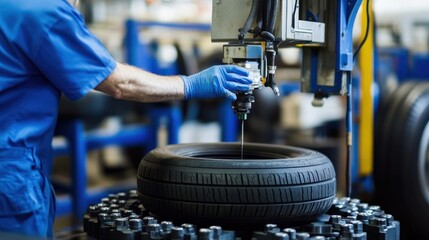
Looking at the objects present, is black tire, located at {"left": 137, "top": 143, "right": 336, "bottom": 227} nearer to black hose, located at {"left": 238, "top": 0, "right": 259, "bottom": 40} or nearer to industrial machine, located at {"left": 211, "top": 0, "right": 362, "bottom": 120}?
industrial machine, located at {"left": 211, "top": 0, "right": 362, "bottom": 120}

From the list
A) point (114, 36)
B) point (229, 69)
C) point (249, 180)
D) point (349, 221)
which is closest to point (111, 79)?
point (229, 69)

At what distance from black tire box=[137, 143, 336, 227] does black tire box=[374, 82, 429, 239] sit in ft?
6.88

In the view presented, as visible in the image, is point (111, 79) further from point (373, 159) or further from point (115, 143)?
point (115, 143)

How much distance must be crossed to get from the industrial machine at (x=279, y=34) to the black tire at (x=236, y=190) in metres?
0.22

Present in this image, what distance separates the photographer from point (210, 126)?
5945 millimetres

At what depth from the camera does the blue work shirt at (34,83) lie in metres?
1.48

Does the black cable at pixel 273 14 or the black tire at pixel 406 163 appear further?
the black tire at pixel 406 163

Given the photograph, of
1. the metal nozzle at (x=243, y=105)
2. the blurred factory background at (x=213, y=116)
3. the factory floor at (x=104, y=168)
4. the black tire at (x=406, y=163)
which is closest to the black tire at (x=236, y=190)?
the metal nozzle at (x=243, y=105)

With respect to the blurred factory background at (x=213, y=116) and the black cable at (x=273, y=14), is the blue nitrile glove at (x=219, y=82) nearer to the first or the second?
the black cable at (x=273, y=14)

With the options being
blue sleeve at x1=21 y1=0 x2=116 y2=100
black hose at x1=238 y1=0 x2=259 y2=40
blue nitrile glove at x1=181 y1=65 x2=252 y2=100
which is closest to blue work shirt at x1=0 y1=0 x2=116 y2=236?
blue sleeve at x1=21 y1=0 x2=116 y2=100

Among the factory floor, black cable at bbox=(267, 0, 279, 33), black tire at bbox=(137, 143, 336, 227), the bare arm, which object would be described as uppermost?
black cable at bbox=(267, 0, 279, 33)

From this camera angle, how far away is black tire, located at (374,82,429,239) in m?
3.61

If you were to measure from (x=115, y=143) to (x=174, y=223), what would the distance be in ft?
9.31

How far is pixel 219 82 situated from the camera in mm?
1672
